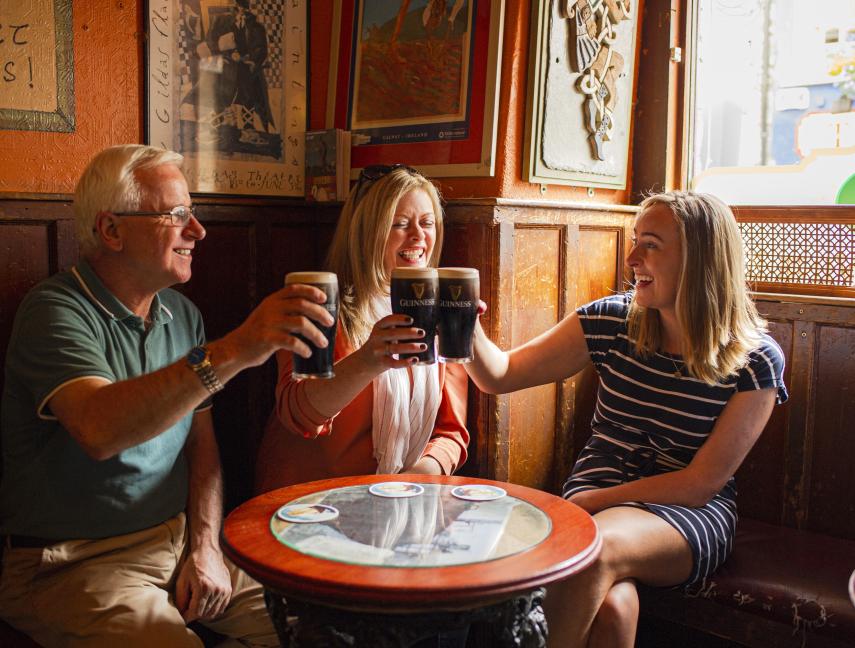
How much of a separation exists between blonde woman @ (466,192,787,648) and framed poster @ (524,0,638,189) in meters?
0.50

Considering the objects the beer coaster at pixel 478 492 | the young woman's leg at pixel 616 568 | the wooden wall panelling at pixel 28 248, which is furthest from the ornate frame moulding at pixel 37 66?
the young woman's leg at pixel 616 568

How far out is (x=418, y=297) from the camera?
1858 mm

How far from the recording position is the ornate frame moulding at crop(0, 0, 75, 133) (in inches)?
95.5

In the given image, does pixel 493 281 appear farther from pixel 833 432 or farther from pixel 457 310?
pixel 833 432

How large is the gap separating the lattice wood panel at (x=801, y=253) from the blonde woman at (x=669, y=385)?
22.5 inches

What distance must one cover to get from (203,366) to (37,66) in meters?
1.30

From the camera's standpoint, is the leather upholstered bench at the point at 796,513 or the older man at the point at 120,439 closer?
the older man at the point at 120,439

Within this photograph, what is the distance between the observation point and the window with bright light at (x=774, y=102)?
2998 millimetres

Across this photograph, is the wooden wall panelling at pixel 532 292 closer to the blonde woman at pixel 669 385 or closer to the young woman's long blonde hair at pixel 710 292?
the blonde woman at pixel 669 385

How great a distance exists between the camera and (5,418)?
2.14m

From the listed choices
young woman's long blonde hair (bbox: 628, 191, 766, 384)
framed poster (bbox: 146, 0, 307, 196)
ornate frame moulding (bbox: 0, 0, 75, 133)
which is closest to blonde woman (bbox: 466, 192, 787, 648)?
young woman's long blonde hair (bbox: 628, 191, 766, 384)

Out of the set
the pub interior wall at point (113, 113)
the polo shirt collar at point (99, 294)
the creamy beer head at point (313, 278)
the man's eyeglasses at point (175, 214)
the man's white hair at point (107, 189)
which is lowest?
the polo shirt collar at point (99, 294)

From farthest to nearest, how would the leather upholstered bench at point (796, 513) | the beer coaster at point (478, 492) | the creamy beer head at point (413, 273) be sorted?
the leather upholstered bench at point (796, 513)
the beer coaster at point (478, 492)
the creamy beer head at point (413, 273)

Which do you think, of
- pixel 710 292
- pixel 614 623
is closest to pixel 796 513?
pixel 710 292
